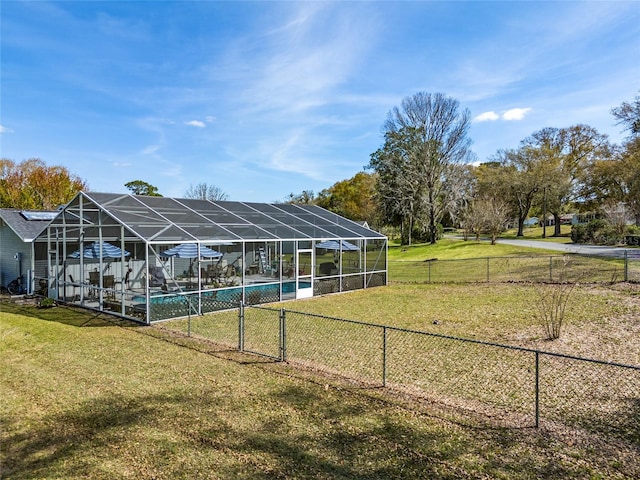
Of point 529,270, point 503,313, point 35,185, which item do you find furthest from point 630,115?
point 35,185

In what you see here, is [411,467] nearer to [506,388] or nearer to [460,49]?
[506,388]

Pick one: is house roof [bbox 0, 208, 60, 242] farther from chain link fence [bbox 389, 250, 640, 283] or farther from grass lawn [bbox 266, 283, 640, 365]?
chain link fence [bbox 389, 250, 640, 283]

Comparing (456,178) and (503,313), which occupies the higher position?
(456,178)

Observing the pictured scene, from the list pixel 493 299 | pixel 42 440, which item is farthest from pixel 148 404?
pixel 493 299

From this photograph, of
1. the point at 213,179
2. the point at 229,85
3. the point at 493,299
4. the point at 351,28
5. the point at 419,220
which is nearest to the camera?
the point at 351,28

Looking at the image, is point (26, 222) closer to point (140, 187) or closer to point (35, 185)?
point (35, 185)

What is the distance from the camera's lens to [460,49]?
1266cm

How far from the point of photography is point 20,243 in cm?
1880

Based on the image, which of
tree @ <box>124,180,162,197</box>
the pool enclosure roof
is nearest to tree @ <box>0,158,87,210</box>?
tree @ <box>124,180,162,197</box>

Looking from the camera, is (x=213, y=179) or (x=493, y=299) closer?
(x=493, y=299)

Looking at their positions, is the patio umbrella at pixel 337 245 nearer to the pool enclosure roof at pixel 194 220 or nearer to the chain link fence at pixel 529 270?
the pool enclosure roof at pixel 194 220

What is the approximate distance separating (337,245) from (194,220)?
267 inches

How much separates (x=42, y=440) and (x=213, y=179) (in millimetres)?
50568

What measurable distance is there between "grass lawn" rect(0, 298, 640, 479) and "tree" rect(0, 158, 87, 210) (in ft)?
124
